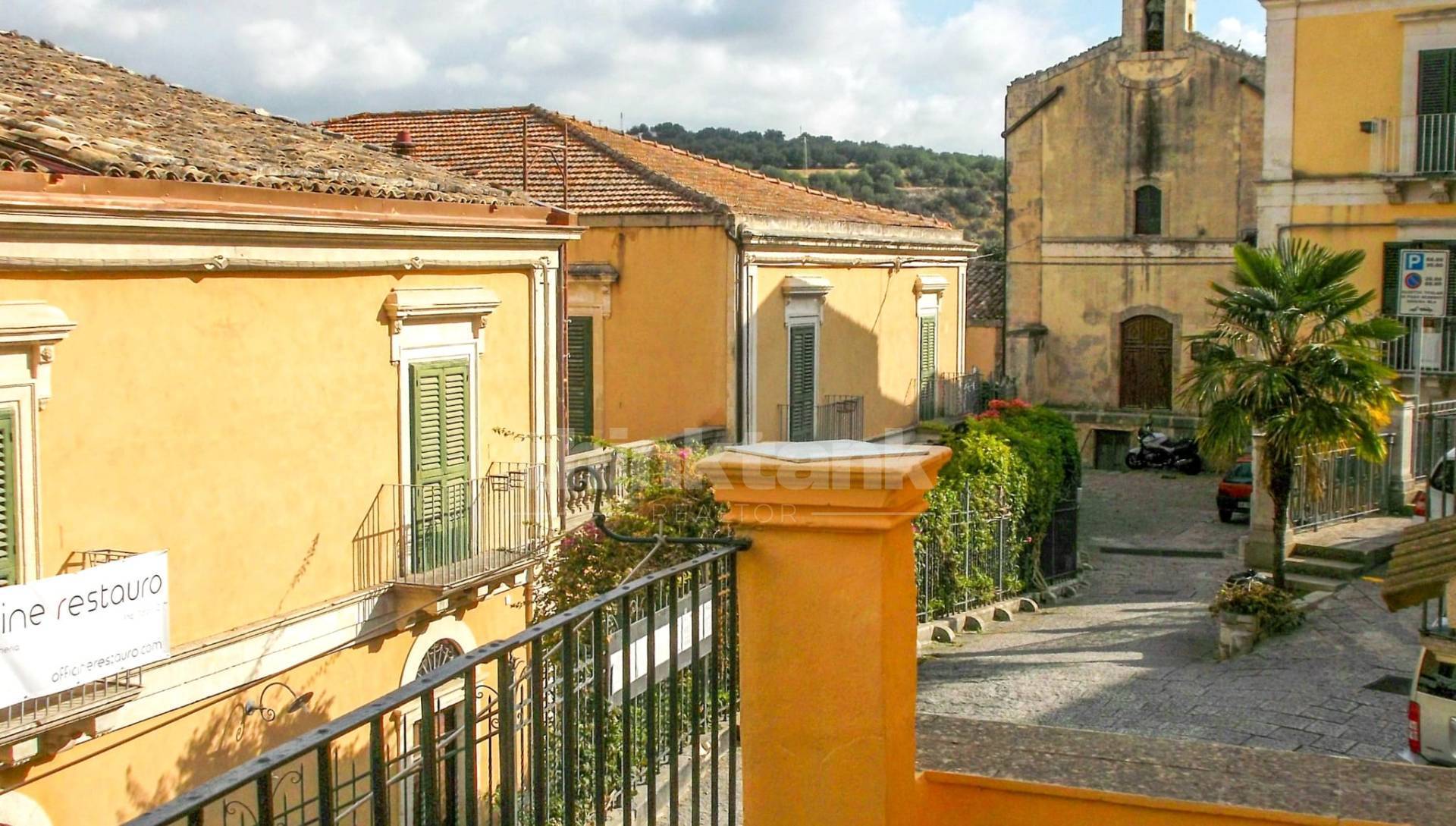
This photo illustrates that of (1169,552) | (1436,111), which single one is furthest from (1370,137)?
(1169,552)

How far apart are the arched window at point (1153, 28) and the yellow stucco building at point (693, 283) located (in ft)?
42.5

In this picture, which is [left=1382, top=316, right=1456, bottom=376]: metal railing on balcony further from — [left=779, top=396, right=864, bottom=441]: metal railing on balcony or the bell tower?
the bell tower

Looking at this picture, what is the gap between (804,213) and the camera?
2109 cm

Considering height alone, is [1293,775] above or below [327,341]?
below

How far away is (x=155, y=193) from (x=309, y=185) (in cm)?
169

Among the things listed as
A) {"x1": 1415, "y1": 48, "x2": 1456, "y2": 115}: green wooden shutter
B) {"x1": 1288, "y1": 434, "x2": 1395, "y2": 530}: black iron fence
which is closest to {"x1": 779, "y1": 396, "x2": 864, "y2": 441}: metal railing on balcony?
{"x1": 1288, "y1": 434, "x2": 1395, "y2": 530}: black iron fence

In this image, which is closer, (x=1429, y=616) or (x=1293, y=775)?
(x=1293, y=775)

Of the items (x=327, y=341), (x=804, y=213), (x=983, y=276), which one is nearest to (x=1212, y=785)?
(x=327, y=341)

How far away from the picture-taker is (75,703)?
8992 mm

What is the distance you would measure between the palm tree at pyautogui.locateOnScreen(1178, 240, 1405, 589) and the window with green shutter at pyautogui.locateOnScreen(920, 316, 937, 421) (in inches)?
356

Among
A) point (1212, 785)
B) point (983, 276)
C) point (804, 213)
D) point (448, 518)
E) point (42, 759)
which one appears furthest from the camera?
point (983, 276)

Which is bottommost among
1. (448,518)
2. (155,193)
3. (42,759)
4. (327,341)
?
(42,759)

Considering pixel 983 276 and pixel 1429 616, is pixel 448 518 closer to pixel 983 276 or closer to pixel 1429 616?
pixel 1429 616

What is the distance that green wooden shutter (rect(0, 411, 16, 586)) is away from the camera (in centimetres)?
886
